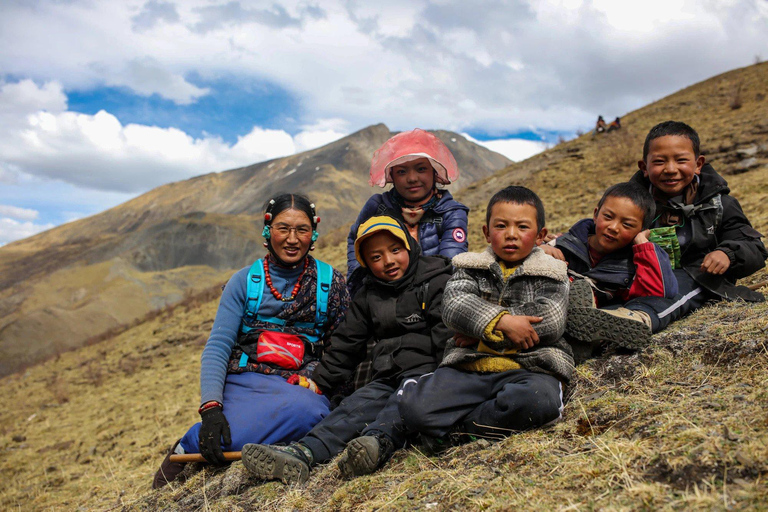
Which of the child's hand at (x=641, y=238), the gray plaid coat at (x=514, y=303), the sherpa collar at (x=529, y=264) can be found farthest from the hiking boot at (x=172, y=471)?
the child's hand at (x=641, y=238)

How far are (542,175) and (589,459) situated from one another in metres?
15.4

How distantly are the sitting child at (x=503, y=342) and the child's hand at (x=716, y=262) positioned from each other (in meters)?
1.22

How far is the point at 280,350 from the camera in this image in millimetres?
3256

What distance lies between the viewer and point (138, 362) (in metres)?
12.3

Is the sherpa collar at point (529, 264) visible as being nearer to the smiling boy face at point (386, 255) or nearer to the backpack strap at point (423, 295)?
the backpack strap at point (423, 295)

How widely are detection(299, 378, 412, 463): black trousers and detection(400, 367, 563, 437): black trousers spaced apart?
0.22m

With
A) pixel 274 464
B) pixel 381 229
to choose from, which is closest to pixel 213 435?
pixel 274 464

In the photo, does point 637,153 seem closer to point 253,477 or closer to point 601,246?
point 601,246

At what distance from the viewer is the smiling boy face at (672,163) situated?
3.24m

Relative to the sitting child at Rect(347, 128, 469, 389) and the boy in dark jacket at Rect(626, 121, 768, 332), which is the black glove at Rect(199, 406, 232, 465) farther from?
the boy in dark jacket at Rect(626, 121, 768, 332)

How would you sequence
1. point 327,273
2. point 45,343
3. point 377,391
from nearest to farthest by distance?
point 377,391 → point 327,273 → point 45,343

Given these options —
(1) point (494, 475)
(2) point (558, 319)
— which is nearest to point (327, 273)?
(2) point (558, 319)

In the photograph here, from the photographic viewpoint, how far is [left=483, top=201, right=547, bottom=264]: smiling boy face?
2.62 metres

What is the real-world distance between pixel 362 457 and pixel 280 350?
1.16 metres
